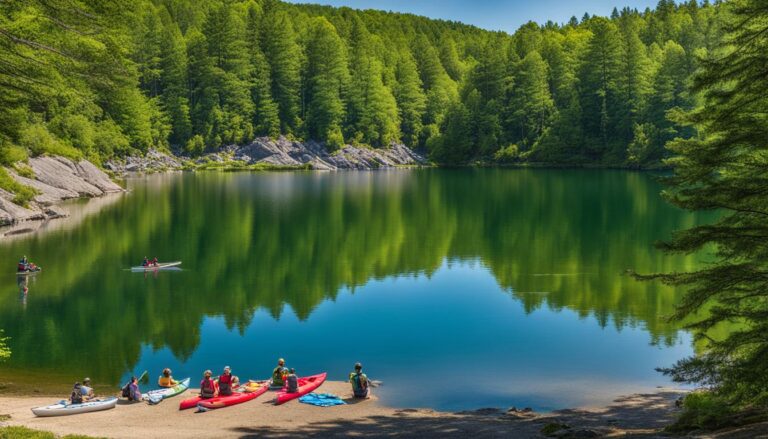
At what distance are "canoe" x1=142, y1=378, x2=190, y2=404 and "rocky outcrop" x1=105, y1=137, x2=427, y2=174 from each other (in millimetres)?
99434

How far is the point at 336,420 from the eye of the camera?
55.8ft

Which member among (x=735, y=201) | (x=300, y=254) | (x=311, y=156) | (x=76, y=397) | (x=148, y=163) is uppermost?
(x=311, y=156)

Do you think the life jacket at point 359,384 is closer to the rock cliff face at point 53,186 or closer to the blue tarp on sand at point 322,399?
the blue tarp on sand at point 322,399

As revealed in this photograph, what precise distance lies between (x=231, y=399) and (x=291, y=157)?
107m

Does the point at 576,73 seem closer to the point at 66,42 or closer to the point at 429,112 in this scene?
the point at 429,112

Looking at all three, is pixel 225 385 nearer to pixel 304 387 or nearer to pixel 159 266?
pixel 304 387

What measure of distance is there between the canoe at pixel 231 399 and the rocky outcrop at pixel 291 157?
100m

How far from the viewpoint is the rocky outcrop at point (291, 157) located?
11900 cm

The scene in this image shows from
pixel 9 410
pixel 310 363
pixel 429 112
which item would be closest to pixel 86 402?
pixel 9 410

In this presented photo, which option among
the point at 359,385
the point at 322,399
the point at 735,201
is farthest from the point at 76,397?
the point at 735,201

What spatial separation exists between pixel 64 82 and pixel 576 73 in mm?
105804

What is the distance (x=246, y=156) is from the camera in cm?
12244

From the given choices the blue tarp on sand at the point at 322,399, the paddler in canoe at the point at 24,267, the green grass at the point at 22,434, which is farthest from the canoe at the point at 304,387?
the paddler in canoe at the point at 24,267

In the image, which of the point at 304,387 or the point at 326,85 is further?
the point at 326,85
